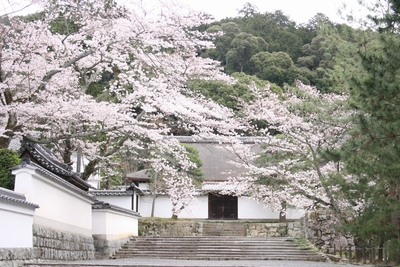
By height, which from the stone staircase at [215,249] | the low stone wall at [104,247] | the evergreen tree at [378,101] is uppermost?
the evergreen tree at [378,101]

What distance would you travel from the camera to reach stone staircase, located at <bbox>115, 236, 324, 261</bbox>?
563 inches

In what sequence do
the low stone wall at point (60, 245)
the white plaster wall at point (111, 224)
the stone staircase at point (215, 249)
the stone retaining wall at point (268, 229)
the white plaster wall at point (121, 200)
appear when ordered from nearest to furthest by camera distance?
the low stone wall at point (60, 245) < the white plaster wall at point (111, 224) < the stone staircase at point (215, 249) < the white plaster wall at point (121, 200) < the stone retaining wall at point (268, 229)

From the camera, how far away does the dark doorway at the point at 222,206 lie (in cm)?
2686

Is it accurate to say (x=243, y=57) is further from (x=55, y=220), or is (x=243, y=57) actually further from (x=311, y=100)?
(x=55, y=220)

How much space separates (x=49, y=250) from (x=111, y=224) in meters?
5.49

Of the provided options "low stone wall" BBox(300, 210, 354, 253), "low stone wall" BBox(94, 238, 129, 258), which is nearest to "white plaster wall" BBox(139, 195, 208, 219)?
"low stone wall" BBox(300, 210, 354, 253)

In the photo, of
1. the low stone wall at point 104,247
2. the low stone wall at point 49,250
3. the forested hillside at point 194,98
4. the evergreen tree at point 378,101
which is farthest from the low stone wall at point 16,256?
the low stone wall at point 104,247

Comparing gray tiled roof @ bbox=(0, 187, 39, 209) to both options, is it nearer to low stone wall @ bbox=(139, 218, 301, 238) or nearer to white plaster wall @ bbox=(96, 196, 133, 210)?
white plaster wall @ bbox=(96, 196, 133, 210)

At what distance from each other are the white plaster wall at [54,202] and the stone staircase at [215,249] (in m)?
2.91

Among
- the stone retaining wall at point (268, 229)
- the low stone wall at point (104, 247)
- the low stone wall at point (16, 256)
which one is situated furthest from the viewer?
the stone retaining wall at point (268, 229)

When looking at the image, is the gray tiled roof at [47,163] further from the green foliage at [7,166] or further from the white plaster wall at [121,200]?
the white plaster wall at [121,200]

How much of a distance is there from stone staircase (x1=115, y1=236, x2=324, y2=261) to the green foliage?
5.95 meters

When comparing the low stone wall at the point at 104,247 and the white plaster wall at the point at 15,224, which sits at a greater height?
the white plaster wall at the point at 15,224

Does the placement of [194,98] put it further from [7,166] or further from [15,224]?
[15,224]
